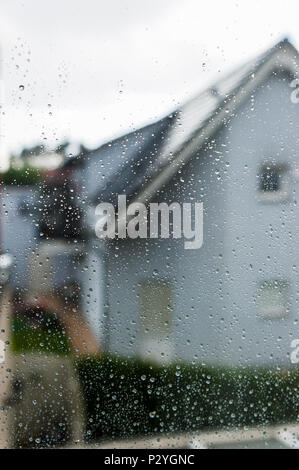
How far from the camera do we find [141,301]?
3.68 feet

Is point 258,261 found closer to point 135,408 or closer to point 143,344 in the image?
point 143,344

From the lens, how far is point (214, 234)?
1.13 meters

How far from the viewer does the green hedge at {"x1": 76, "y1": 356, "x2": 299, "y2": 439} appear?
1116 mm

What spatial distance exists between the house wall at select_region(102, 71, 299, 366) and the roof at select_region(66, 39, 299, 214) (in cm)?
3

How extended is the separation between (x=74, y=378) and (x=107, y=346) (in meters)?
0.12

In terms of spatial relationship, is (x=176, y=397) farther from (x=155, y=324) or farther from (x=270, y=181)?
(x=270, y=181)

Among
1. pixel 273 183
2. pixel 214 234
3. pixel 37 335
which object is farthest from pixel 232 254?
pixel 37 335

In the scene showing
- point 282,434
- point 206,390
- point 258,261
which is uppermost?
point 258,261

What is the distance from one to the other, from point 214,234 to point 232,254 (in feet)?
0.24

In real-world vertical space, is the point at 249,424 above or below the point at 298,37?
below

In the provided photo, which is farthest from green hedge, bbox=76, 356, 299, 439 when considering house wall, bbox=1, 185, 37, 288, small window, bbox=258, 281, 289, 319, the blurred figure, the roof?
the roof

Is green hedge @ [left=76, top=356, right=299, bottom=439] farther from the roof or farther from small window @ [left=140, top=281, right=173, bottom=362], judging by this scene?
the roof

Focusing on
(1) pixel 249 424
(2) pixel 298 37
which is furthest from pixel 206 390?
(2) pixel 298 37

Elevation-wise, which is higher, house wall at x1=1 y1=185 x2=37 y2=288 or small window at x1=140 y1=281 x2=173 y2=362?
house wall at x1=1 y1=185 x2=37 y2=288
